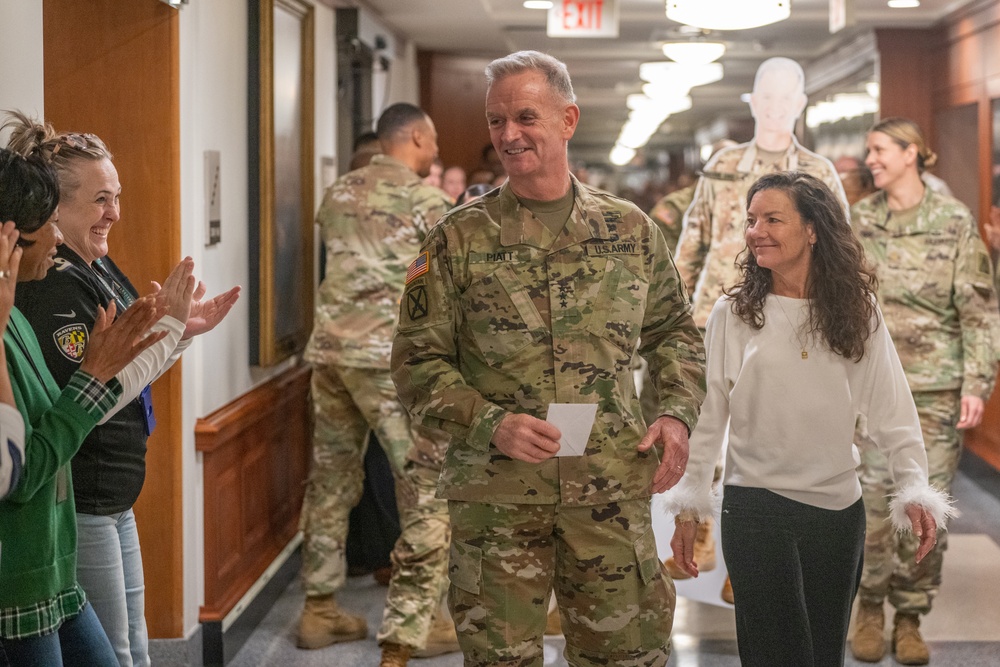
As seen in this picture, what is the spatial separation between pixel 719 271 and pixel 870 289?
162 centimetres

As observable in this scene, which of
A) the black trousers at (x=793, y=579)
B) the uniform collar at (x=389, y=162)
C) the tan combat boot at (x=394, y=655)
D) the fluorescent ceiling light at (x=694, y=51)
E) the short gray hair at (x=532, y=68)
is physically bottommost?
the tan combat boot at (x=394, y=655)

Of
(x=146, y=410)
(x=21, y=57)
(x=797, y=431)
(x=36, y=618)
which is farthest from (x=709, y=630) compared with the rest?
(x=21, y=57)

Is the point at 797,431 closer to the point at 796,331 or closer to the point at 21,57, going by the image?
the point at 796,331

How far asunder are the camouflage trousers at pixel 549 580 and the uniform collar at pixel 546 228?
1.85ft

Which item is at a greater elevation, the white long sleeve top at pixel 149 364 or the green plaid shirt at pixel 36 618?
the white long sleeve top at pixel 149 364

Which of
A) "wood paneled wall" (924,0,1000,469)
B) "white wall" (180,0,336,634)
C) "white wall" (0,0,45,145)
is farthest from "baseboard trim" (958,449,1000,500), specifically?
"white wall" (0,0,45,145)

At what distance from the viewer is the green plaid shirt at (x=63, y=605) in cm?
202

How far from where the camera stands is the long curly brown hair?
2803 millimetres

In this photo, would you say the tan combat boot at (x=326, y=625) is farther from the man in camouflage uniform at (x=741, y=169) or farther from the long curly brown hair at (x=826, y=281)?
the long curly brown hair at (x=826, y=281)

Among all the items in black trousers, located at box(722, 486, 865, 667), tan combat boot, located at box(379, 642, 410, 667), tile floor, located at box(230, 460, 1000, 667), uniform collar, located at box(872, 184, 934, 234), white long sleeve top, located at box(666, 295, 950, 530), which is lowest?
tile floor, located at box(230, 460, 1000, 667)

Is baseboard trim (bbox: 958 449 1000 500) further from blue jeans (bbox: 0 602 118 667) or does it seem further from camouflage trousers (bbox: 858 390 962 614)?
blue jeans (bbox: 0 602 118 667)

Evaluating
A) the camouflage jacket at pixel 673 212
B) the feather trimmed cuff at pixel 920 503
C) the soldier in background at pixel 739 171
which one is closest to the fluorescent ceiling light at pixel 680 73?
the camouflage jacket at pixel 673 212

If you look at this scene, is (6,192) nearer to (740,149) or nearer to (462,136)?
(740,149)

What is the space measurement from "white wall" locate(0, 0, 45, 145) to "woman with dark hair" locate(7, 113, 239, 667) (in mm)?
96
